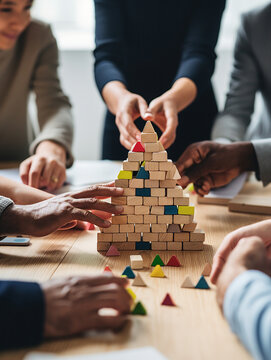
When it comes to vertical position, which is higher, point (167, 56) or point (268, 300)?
point (167, 56)

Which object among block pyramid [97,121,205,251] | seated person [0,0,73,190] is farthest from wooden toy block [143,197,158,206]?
seated person [0,0,73,190]

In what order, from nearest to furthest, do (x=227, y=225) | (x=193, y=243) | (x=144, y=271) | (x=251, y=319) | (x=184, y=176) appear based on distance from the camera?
(x=251, y=319), (x=144, y=271), (x=193, y=243), (x=227, y=225), (x=184, y=176)

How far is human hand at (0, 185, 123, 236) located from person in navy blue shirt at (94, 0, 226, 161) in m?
0.51

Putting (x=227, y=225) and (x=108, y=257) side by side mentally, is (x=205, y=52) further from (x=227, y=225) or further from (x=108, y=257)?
(x=108, y=257)

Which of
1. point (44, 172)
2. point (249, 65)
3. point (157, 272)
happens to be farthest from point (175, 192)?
point (249, 65)

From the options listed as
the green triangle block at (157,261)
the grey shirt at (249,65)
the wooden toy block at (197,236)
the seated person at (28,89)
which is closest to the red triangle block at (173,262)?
the green triangle block at (157,261)

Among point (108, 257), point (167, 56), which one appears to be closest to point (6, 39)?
point (167, 56)

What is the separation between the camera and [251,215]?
56.3 inches

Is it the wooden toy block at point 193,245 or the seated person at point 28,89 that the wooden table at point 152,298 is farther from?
the seated person at point 28,89

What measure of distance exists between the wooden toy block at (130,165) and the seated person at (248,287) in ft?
1.03

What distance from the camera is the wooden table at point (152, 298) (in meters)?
0.67

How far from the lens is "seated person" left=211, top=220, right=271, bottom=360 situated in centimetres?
62

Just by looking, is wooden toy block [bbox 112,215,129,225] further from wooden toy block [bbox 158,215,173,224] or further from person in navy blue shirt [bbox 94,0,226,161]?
person in navy blue shirt [bbox 94,0,226,161]

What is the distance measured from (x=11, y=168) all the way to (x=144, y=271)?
1.16 m
